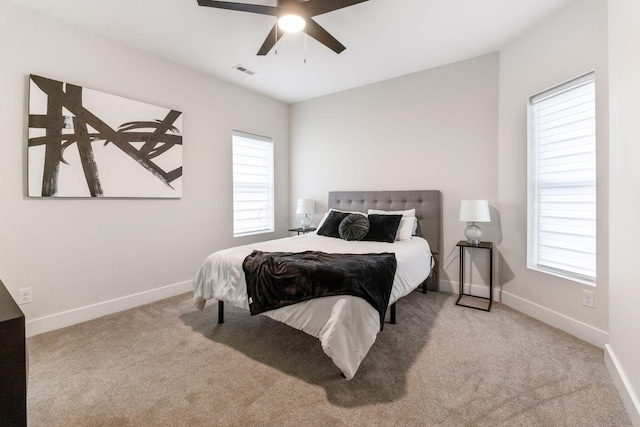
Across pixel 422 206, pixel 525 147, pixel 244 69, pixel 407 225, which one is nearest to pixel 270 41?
pixel 244 69

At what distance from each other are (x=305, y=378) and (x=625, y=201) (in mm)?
2221

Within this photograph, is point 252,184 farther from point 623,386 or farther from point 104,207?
point 623,386

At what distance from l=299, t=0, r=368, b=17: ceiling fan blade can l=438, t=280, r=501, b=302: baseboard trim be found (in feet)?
10.5

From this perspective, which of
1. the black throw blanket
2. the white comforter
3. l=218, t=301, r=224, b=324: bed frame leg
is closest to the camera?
the white comforter

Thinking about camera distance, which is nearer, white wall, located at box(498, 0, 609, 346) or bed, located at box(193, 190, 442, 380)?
bed, located at box(193, 190, 442, 380)

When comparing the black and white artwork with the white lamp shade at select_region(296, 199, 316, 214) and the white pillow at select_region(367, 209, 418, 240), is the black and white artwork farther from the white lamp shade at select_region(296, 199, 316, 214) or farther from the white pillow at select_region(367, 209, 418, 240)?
the white pillow at select_region(367, 209, 418, 240)

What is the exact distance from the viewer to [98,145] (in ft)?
9.32

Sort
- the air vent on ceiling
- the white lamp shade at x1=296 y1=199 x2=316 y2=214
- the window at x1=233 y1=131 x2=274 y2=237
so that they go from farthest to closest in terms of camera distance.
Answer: the white lamp shade at x1=296 y1=199 x2=316 y2=214
the window at x1=233 y1=131 x2=274 y2=237
the air vent on ceiling

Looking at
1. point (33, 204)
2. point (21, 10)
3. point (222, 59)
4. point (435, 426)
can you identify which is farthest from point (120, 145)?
point (435, 426)

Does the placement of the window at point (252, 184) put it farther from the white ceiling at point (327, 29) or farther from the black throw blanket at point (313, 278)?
the black throw blanket at point (313, 278)

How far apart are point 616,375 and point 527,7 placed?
292 centimetres

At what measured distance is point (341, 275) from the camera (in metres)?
1.91

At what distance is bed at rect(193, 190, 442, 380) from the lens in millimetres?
1795

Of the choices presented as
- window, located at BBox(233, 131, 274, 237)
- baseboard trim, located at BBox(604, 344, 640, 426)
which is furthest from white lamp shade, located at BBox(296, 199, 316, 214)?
baseboard trim, located at BBox(604, 344, 640, 426)
